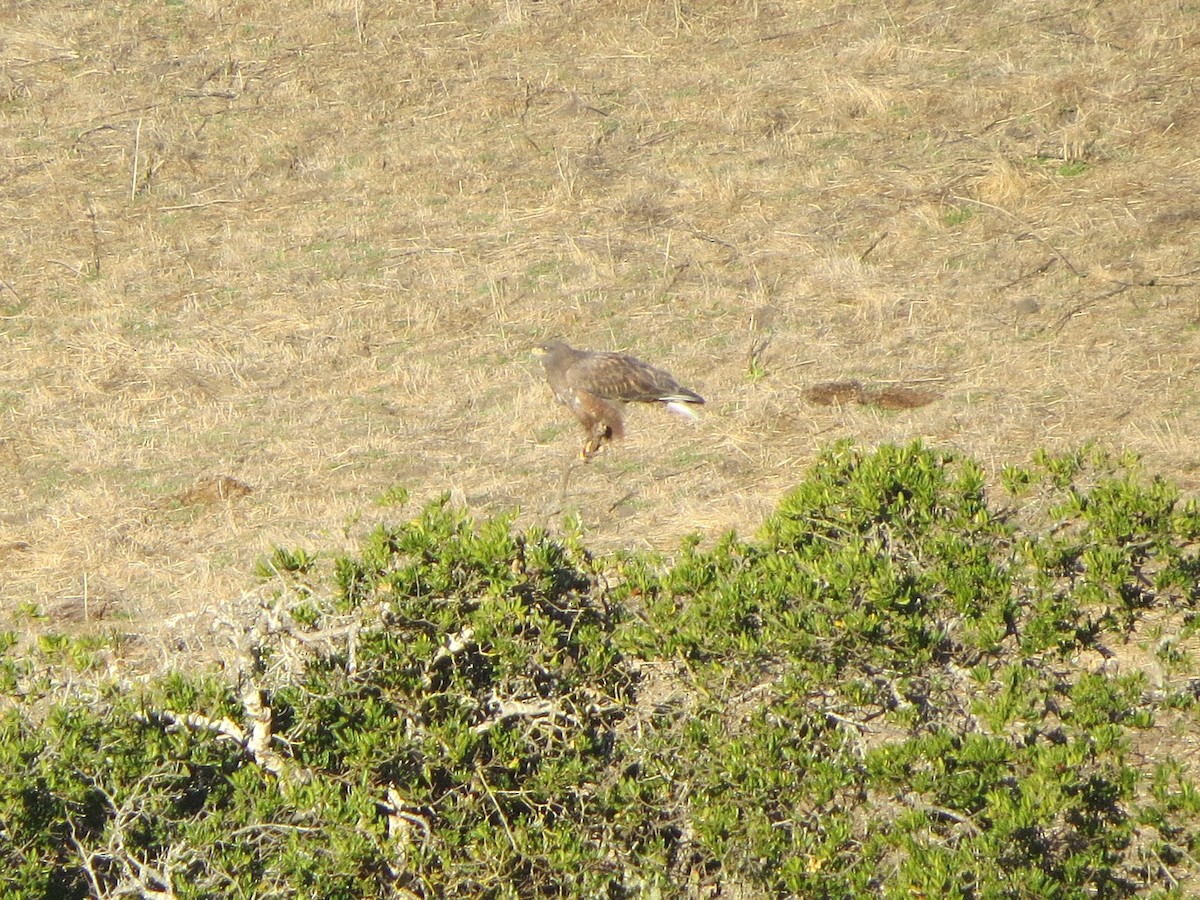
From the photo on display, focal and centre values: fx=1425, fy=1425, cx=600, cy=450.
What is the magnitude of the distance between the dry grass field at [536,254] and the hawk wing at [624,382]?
33 centimetres

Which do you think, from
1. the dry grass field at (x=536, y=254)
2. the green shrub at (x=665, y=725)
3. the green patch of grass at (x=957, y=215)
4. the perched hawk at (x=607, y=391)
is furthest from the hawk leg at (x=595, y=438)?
the green shrub at (x=665, y=725)

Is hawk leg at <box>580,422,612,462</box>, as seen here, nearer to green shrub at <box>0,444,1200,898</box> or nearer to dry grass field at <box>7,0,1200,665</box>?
dry grass field at <box>7,0,1200,665</box>

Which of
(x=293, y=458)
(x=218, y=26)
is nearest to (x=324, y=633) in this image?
(x=293, y=458)

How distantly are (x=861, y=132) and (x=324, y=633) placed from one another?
1091 cm

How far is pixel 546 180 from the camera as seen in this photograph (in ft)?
45.5

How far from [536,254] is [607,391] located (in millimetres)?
3381

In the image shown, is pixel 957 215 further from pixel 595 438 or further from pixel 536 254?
pixel 595 438

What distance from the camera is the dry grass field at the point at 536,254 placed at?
9.35m

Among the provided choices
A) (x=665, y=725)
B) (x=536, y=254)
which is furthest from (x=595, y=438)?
(x=665, y=725)

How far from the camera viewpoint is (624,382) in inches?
380

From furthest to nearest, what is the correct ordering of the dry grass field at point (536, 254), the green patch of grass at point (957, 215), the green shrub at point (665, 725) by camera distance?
the green patch of grass at point (957, 215), the dry grass field at point (536, 254), the green shrub at point (665, 725)

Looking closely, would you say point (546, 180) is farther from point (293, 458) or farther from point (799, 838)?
point (799, 838)

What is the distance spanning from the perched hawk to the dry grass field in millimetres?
205

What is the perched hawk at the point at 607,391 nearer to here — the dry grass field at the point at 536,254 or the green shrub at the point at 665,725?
the dry grass field at the point at 536,254
